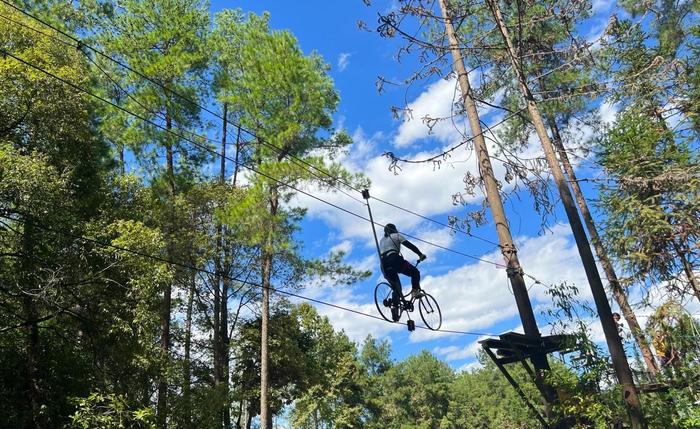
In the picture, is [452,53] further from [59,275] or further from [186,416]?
[186,416]

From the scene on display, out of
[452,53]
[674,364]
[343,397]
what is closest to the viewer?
[674,364]

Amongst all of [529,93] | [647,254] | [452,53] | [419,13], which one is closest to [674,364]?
[647,254]

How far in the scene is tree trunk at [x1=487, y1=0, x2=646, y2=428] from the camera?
249 inches

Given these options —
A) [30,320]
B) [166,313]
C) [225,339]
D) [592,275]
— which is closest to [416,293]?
[592,275]

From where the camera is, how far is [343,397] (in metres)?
26.4

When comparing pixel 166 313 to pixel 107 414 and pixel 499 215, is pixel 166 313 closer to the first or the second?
pixel 107 414

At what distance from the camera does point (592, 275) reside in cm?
716

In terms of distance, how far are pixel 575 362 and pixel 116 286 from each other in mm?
9238

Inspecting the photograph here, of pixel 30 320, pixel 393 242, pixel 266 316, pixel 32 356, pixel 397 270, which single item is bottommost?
pixel 32 356

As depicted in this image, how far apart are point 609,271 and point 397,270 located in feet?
25.0

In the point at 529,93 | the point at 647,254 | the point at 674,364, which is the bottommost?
the point at 674,364

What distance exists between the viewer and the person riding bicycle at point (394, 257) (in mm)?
7949

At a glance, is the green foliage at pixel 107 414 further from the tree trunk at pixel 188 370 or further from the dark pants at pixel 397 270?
the dark pants at pixel 397 270

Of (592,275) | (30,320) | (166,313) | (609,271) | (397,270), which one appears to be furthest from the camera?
(166,313)
